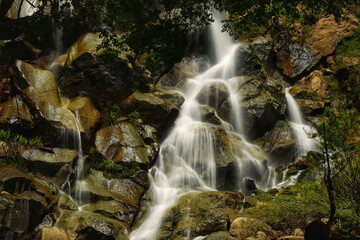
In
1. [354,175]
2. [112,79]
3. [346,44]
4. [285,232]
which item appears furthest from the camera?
[346,44]

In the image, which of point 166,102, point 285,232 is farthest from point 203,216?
point 166,102

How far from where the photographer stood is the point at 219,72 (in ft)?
81.6

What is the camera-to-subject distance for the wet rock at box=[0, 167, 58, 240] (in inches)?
467

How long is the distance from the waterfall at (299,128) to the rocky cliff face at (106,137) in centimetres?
38

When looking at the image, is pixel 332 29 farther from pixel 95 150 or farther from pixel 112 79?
pixel 95 150

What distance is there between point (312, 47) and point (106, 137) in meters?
16.3

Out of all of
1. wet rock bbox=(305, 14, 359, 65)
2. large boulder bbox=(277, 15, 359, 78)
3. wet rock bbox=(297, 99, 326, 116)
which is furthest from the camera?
wet rock bbox=(305, 14, 359, 65)

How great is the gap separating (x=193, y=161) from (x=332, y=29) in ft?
51.0

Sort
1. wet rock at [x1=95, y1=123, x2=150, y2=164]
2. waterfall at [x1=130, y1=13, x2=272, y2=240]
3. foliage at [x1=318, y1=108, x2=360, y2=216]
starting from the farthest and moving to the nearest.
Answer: wet rock at [x1=95, y1=123, x2=150, y2=164] < waterfall at [x1=130, y1=13, x2=272, y2=240] < foliage at [x1=318, y1=108, x2=360, y2=216]

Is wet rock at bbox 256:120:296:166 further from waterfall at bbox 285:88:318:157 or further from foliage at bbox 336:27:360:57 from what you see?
foliage at bbox 336:27:360:57

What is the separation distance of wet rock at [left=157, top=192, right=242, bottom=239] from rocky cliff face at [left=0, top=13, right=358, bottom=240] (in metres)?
0.04

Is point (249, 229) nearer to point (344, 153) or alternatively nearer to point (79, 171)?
point (344, 153)

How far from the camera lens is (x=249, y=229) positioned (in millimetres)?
11469

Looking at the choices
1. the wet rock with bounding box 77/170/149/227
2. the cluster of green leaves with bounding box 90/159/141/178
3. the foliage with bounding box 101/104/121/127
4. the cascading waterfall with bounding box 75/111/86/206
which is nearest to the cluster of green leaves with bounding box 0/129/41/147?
the cascading waterfall with bounding box 75/111/86/206
